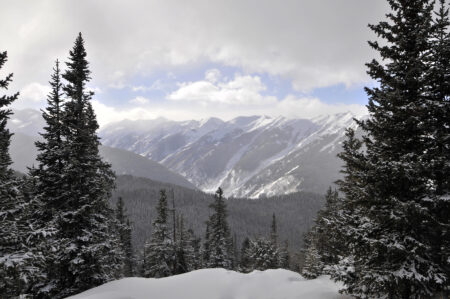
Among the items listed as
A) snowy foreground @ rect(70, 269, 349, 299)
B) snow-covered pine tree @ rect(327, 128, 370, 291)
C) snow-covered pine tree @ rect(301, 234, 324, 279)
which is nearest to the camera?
snow-covered pine tree @ rect(327, 128, 370, 291)

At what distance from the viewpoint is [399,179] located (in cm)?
1088

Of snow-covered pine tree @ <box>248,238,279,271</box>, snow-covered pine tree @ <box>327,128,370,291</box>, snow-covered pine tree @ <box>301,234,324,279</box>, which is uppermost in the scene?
snow-covered pine tree @ <box>327,128,370,291</box>

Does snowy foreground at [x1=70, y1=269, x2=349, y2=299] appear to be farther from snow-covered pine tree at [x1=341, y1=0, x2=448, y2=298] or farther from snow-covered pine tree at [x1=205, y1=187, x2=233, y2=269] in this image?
snow-covered pine tree at [x1=205, y1=187, x2=233, y2=269]

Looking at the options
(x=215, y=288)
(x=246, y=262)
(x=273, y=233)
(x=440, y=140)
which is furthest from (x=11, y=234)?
(x=246, y=262)

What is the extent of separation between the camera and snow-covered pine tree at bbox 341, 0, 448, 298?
1019cm

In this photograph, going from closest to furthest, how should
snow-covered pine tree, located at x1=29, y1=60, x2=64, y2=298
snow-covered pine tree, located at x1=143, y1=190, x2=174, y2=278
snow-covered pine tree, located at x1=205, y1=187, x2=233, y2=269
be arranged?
snow-covered pine tree, located at x1=29, y1=60, x2=64, y2=298 < snow-covered pine tree, located at x1=143, y1=190, x2=174, y2=278 < snow-covered pine tree, located at x1=205, y1=187, x2=233, y2=269

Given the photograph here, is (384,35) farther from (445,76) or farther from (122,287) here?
(122,287)

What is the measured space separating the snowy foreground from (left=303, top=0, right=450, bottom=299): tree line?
9.63ft

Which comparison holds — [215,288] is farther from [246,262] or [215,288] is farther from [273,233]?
[246,262]

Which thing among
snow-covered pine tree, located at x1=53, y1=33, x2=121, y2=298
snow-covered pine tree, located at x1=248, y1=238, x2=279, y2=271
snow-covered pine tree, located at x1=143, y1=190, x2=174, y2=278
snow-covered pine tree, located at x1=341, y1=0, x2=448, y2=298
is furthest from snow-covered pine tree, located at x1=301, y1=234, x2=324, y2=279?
snow-covered pine tree, located at x1=143, y1=190, x2=174, y2=278

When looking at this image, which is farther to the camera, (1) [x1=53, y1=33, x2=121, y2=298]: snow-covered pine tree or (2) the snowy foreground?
(1) [x1=53, y1=33, x2=121, y2=298]: snow-covered pine tree

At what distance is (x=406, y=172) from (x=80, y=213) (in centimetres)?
1605

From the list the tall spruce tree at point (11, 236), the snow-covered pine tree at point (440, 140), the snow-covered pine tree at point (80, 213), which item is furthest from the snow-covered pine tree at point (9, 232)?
the snow-covered pine tree at point (440, 140)

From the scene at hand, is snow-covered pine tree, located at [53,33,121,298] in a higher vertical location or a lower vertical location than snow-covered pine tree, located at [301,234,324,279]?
higher
